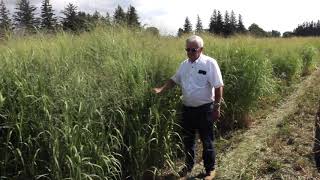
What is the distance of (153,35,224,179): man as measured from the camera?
5805 millimetres

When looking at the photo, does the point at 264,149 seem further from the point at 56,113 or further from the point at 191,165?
the point at 56,113

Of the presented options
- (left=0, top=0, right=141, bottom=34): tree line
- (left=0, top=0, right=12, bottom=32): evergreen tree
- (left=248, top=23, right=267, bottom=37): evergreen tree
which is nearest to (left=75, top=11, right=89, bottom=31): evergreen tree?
(left=0, top=0, right=141, bottom=34): tree line

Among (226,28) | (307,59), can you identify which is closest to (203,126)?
(307,59)

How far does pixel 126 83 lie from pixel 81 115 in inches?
41.9

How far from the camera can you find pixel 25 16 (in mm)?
6363

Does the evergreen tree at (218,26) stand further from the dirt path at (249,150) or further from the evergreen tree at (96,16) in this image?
the evergreen tree at (96,16)

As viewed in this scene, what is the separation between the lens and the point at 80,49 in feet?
22.2

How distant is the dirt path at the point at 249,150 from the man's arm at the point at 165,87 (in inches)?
48.5

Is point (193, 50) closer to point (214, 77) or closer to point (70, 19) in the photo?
point (214, 77)

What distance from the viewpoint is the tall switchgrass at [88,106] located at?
4668 mm

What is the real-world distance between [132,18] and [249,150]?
10.3 ft

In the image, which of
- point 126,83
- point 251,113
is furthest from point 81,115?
point 251,113

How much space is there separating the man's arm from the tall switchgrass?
0.10m

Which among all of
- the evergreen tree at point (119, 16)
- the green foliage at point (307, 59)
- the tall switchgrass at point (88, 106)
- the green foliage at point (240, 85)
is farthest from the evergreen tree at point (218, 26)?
the tall switchgrass at point (88, 106)
